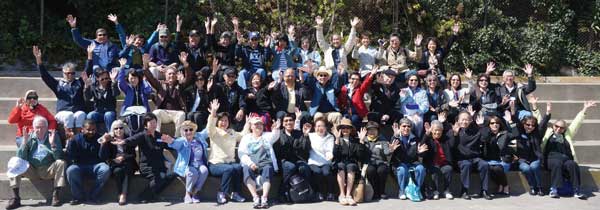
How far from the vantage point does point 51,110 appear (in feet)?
28.0

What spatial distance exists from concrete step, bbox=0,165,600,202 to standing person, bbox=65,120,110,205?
0.53ft

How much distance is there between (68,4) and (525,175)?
10755mm

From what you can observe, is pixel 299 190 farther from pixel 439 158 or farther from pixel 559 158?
pixel 559 158

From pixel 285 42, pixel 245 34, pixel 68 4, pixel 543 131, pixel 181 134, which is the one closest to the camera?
pixel 181 134

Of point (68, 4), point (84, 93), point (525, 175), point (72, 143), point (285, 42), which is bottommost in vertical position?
point (525, 175)

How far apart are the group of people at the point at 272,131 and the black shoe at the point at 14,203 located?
0.02 m

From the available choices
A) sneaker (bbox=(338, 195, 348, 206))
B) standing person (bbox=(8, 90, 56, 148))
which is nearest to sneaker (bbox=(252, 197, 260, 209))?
sneaker (bbox=(338, 195, 348, 206))

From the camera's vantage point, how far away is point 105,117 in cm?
758

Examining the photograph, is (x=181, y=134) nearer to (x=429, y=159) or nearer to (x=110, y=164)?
(x=110, y=164)

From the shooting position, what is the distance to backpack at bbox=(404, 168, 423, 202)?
24.1ft

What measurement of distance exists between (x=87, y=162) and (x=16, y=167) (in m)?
0.78

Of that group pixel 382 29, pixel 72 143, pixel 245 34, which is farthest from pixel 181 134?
pixel 382 29

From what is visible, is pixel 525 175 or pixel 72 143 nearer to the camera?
pixel 72 143

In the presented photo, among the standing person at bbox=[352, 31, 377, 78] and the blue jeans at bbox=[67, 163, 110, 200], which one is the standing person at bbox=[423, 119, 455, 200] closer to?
the standing person at bbox=[352, 31, 377, 78]
